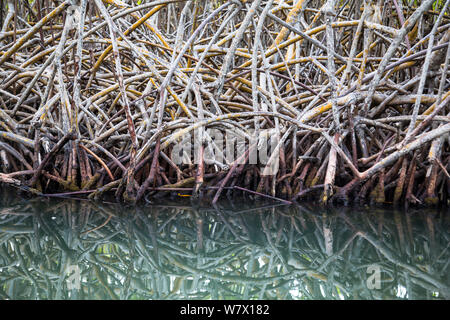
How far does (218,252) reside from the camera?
1857 mm

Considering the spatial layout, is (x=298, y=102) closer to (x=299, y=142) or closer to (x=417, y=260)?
(x=299, y=142)

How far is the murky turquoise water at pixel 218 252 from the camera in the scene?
1.43m

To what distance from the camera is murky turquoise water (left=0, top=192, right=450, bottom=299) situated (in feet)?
4.70

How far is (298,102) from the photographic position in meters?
3.08

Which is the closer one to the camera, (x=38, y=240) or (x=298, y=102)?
(x=38, y=240)

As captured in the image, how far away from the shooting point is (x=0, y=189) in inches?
120

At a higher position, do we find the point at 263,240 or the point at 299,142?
the point at 299,142
